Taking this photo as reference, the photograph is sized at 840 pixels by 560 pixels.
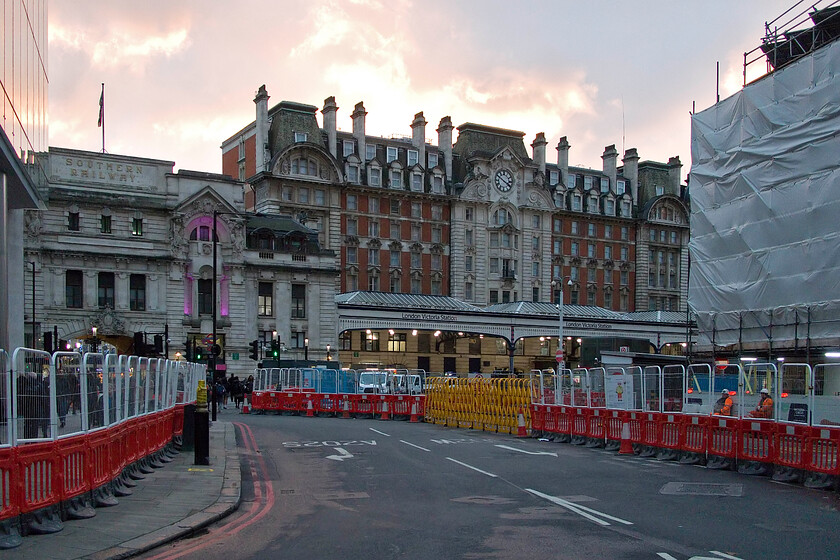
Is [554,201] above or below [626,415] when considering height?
above

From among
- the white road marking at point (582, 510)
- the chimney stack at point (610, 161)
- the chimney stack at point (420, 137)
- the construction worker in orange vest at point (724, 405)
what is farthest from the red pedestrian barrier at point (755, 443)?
the chimney stack at point (610, 161)

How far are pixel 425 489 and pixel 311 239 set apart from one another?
204 feet

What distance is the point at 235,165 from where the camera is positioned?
297ft

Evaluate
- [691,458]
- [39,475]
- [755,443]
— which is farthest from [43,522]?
[691,458]

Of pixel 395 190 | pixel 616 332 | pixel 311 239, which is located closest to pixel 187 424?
pixel 311 239

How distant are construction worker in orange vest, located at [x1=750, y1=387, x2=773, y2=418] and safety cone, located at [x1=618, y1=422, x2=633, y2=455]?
461 cm

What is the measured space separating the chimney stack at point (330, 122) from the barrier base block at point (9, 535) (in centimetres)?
7692

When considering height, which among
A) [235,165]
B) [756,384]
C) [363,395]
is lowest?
[363,395]

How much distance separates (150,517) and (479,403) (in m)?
22.3

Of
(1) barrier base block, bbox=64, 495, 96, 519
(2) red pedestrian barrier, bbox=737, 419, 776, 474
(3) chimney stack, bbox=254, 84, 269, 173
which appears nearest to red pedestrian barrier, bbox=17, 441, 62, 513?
(1) barrier base block, bbox=64, 495, 96, 519

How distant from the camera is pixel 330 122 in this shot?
283 feet

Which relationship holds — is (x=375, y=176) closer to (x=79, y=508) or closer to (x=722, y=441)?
(x=722, y=441)

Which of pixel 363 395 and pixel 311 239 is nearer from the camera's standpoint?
pixel 363 395

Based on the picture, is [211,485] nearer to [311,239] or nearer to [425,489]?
[425,489]
